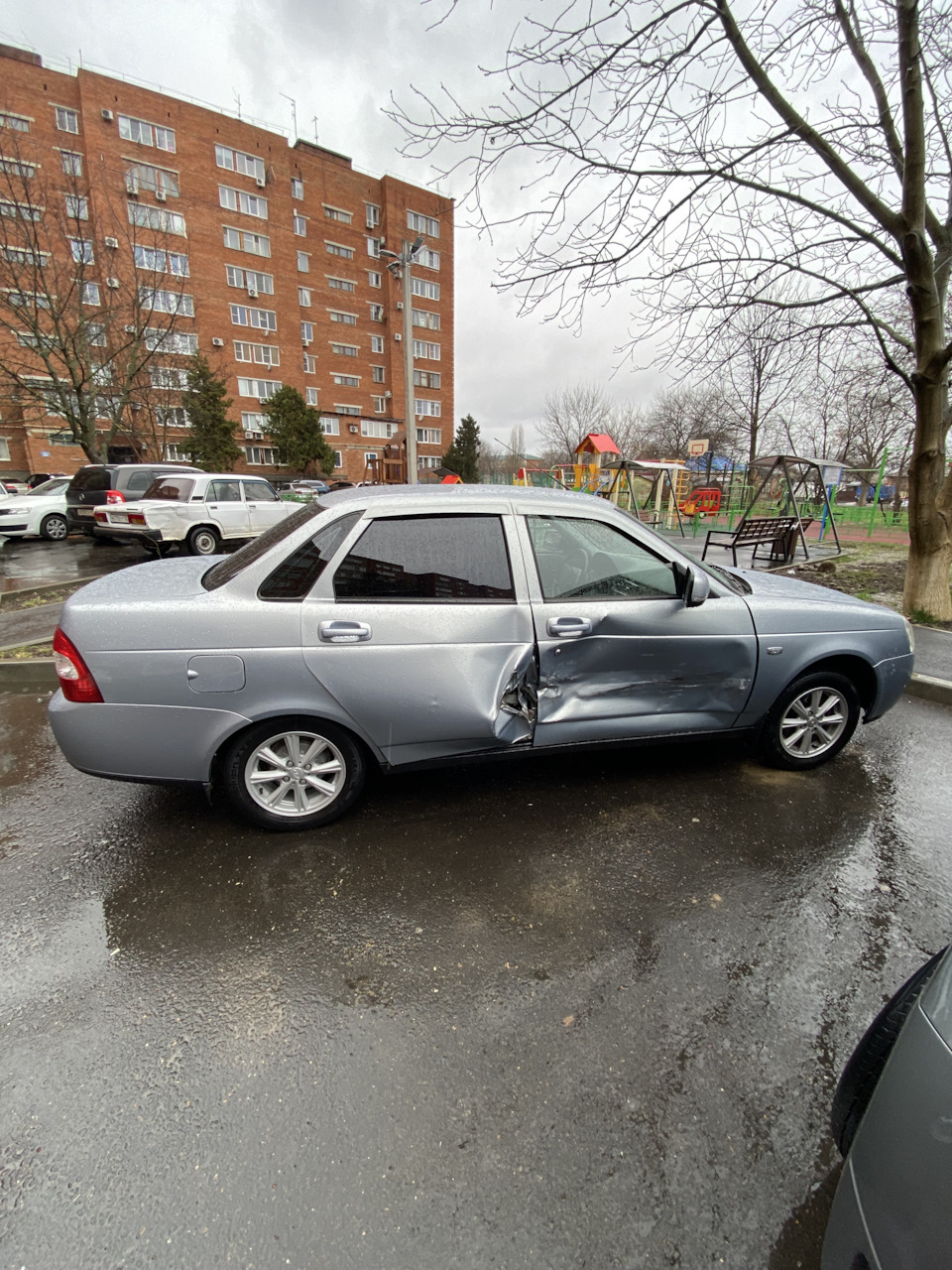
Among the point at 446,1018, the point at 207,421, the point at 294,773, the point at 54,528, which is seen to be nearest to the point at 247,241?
the point at 207,421

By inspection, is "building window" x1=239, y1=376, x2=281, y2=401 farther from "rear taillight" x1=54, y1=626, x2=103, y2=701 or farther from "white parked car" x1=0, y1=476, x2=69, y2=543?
"rear taillight" x1=54, y1=626, x2=103, y2=701

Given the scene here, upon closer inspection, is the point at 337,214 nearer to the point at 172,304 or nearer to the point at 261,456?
the point at 172,304

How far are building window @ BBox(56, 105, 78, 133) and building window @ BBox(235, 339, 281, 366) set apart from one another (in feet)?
47.2

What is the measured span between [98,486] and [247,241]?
39312 millimetres

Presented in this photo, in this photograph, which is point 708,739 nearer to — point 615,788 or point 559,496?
point 615,788

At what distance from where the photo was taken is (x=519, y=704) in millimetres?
3012

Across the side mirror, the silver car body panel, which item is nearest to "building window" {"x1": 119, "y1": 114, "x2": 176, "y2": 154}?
the silver car body panel

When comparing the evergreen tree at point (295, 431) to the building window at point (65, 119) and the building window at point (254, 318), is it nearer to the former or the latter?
the building window at point (254, 318)

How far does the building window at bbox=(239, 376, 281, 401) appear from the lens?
1674 inches

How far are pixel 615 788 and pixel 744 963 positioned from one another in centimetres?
127

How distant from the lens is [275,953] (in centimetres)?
224

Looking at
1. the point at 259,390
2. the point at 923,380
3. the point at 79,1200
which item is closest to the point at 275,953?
the point at 79,1200

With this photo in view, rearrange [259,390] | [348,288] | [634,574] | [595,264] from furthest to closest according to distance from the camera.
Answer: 1. [348,288]
2. [259,390]
3. [595,264]
4. [634,574]

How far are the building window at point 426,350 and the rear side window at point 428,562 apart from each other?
53814 mm
